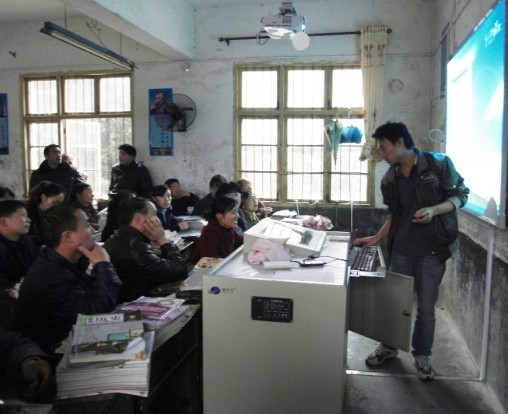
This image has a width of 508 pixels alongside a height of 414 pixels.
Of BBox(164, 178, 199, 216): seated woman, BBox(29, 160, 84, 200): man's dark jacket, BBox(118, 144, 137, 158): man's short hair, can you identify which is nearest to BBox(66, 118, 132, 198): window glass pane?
BBox(118, 144, 137, 158): man's short hair

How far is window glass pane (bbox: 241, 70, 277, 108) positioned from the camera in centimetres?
545

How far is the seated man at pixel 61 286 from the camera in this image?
5.17 feet

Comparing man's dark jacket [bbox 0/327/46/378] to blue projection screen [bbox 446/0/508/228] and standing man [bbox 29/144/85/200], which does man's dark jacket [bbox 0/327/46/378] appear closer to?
blue projection screen [bbox 446/0/508/228]

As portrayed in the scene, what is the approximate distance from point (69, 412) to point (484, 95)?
2.34m

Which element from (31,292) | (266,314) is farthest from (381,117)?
(31,292)

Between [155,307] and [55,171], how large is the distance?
13.8ft

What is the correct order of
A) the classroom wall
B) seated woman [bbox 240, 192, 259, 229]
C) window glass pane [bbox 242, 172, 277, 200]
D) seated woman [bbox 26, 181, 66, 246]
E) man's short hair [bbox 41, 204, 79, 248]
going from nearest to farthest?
man's short hair [bbox 41, 204, 79, 248] → the classroom wall → seated woman [bbox 26, 181, 66, 246] → seated woman [bbox 240, 192, 259, 229] → window glass pane [bbox 242, 172, 277, 200]

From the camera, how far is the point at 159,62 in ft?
18.6

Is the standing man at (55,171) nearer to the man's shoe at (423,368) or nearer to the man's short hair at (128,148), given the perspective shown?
the man's short hair at (128,148)

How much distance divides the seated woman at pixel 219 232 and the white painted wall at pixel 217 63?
2.93m

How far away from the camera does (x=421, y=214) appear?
234 centimetres

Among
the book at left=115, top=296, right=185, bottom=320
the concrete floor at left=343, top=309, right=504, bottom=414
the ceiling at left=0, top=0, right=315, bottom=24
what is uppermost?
the ceiling at left=0, top=0, right=315, bottom=24

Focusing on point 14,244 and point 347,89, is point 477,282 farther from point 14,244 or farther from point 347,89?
point 347,89

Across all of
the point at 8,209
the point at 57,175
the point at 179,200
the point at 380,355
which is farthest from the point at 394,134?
the point at 57,175
